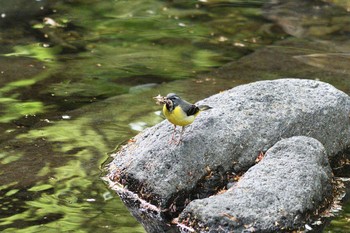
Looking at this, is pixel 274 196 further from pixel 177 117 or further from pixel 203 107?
pixel 203 107

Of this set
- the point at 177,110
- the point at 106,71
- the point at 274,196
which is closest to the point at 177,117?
the point at 177,110

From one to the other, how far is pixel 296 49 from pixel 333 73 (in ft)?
4.20

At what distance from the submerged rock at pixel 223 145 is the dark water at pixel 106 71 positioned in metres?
0.23

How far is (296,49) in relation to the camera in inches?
439

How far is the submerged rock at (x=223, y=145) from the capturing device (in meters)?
6.25

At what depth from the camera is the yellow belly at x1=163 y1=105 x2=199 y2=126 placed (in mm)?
6285

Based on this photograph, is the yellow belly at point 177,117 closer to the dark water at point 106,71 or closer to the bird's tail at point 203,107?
the bird's tail at point 203,107

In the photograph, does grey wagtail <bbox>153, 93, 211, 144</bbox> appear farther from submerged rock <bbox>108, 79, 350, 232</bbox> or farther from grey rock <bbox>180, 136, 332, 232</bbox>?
grey rock <bbox>180, 136, 332, 232</bbox>

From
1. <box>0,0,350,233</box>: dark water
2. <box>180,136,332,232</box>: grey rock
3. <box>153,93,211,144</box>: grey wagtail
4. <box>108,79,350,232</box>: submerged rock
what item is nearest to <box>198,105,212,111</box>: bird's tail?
<box>108,79,350,232</box>: submerged rock

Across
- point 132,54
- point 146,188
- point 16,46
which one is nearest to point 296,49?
point 132,54

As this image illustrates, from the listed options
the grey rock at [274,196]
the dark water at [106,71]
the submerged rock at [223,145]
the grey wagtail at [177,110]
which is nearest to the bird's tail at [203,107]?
the submerged rock at [223,145]

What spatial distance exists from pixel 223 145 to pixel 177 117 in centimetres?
55

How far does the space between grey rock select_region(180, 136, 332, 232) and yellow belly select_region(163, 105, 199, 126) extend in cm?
66

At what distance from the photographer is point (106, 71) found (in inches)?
395
